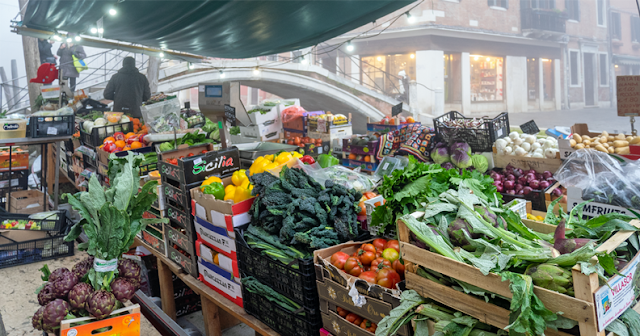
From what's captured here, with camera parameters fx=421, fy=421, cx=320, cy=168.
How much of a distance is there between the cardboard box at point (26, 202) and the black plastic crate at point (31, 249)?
6.08 feet

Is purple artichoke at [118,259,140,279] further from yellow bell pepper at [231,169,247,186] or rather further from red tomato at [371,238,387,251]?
red tomato at [371,238,387,251]

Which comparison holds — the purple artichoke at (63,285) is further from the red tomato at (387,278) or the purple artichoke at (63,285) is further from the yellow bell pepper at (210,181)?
the red tomato at (387,278)

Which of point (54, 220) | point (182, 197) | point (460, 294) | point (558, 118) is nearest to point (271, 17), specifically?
point (182, 197)

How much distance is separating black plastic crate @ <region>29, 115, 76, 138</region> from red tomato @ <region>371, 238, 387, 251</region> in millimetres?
4499

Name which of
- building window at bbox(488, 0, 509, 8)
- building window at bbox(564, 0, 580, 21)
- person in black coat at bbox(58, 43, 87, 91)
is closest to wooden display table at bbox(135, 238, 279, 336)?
person in black coat at bbox(58, 43, 87, 91)

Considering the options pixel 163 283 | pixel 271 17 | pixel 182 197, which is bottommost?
pixel 163 283

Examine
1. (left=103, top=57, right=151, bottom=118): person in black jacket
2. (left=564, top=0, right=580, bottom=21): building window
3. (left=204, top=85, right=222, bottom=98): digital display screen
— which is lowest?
(left=204, top=85, right=222, bottom=98): digital display screen

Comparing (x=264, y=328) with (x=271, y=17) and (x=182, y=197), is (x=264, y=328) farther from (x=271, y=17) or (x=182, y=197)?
(x=271, y=17)

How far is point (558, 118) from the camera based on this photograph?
21609 mm

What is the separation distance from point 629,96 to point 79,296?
4465 millimetres

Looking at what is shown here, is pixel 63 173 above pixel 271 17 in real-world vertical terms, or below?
below

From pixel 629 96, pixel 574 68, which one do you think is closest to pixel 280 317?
pixel 629 96

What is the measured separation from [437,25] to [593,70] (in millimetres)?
11315

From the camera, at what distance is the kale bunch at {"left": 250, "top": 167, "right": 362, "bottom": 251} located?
227cm
